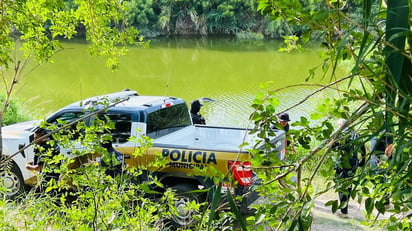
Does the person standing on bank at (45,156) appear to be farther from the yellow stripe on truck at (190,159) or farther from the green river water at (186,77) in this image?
the green river water at (186,77)

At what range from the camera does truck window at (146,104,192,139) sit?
5.92 m

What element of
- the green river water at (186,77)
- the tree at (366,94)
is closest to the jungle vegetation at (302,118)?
the tree at (366,94)

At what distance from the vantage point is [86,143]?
10.8 feet

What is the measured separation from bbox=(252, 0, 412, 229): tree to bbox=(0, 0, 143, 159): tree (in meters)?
2.20

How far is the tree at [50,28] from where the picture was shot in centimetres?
331

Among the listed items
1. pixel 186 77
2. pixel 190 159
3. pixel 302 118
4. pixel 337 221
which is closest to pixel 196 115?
pixel 190 159

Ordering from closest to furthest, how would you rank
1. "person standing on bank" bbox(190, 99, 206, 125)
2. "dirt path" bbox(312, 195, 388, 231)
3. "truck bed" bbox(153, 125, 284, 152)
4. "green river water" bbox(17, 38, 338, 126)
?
"truck bed" bbox(153, 125, 284, 152) → "dirt path" bbox(312, 195, 388, 231) → "person standing on bank" bbox(190, 99, 206, 125) → "green river water" bbox(17, 38, 338, 126)

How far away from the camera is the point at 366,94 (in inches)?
52.7

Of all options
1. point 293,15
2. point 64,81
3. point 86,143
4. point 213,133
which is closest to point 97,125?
point 86,143

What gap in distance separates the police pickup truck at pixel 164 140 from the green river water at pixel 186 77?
6495 mm

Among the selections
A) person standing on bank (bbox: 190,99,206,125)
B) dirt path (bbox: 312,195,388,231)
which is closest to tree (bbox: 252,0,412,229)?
dirt path (bbox: 312,195,388,231)

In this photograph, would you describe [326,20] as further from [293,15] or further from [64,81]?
[64,81]

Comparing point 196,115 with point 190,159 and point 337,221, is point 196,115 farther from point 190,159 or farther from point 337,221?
point 337,221

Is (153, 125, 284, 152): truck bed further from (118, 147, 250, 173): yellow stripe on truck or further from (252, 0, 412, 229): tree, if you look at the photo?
(252, 0, 412, 229): tree
